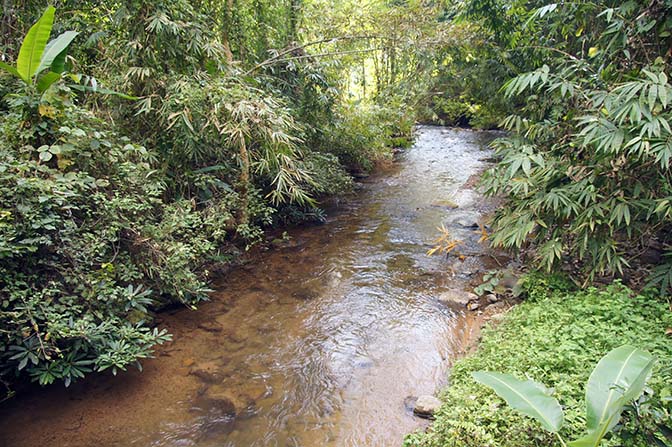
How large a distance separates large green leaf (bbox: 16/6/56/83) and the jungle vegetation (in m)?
0.01

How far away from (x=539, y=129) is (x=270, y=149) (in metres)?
2.50

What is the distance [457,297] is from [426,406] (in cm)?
157

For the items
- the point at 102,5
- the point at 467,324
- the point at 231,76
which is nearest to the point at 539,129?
the point at 467,324

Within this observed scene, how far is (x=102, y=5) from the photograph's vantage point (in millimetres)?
3928

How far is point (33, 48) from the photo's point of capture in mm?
2531

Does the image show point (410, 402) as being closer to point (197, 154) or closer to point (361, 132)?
point (197, 154)

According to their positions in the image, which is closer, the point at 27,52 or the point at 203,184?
the point at 27,52

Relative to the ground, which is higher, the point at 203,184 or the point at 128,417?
the point at 203,184

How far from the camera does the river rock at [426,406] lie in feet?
8.08

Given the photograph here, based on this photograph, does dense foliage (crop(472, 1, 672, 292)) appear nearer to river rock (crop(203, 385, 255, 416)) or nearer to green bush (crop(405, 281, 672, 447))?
green bush (crop(405, 281, 672, 447))

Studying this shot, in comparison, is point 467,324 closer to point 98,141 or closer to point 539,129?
point 539,129

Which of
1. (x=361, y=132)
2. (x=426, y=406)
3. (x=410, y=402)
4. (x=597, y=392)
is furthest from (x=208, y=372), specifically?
(x=361, y=132)

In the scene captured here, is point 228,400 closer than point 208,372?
Yes

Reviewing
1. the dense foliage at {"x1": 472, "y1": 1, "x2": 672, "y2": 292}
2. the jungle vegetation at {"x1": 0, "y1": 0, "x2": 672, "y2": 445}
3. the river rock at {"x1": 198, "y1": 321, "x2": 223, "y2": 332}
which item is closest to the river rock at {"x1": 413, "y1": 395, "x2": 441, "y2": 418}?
the jungle vegetation at {"x1": 0, "y1": 0, "x2": 672, "y2": 445}
